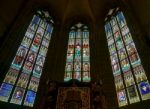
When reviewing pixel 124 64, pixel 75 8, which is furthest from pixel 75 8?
pixel 124 64

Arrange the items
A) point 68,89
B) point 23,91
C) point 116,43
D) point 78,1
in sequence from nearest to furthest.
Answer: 1. point 68,89
2. point 23,91
3. point 116,43
4. point 78,1

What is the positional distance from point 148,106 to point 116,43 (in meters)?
4.46

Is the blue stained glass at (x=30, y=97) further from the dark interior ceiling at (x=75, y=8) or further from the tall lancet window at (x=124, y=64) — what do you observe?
the dark interior ceiling at (x=75, y=8)

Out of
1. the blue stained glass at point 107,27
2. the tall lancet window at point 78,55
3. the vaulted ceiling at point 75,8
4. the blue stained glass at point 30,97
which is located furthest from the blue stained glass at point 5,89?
the blue stained glass at point 107,27

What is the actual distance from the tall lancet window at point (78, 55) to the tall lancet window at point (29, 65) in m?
1.41

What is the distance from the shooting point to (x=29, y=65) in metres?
10.7

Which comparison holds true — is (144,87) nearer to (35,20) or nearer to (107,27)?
(107,27)

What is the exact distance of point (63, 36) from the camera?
520 inches

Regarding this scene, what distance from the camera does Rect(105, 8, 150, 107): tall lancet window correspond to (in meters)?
8.88

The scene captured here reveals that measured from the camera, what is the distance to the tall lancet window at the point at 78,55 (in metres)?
11.0

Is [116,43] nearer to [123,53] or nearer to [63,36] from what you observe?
[123,53]

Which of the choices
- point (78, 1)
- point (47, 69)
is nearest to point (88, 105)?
point (47, 69)

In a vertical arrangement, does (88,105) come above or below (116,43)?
below

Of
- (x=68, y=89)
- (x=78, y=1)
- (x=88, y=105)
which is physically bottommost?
(x=88, y=105)
